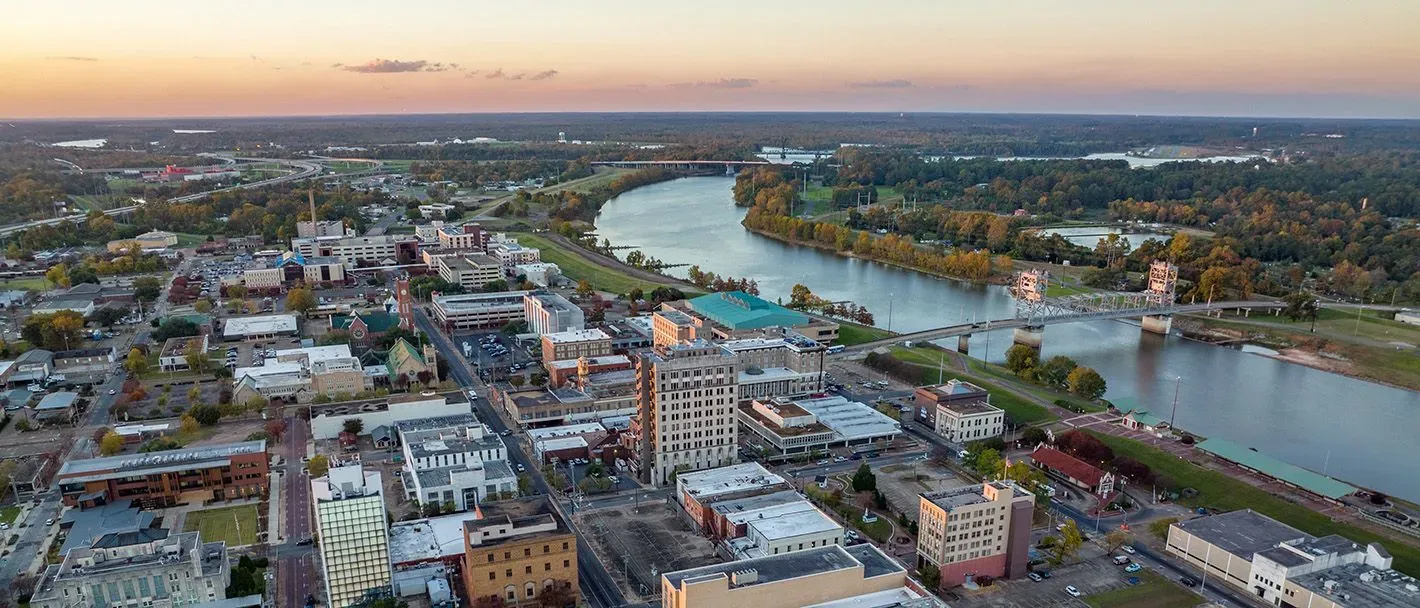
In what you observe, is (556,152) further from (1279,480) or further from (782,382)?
(1279,480)

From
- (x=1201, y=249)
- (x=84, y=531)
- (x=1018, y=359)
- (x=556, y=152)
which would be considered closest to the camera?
(x=84, y=531)

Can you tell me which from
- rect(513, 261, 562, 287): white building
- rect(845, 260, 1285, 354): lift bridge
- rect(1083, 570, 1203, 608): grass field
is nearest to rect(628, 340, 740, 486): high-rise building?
rect(1083, 570, 1203, 608): grass field

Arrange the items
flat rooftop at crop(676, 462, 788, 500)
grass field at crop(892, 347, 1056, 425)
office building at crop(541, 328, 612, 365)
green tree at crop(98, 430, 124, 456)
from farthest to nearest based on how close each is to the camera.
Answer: office building at crop(541, 328, 612, 365), grass field at crop(892, 347, 1056, 425), green tree at crop(98, 430, 124, 456), flat rooftop at crop(676, 462, 788, 500)

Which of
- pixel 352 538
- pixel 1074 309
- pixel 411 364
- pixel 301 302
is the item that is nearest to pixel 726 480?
pixel 352 538

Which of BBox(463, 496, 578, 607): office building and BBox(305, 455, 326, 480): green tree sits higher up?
BBox(463, 496, 578, 607): office building

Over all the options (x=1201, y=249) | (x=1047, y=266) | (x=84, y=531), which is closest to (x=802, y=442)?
(x=84, y=531)

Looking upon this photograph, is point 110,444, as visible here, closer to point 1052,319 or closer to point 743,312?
point 743,312

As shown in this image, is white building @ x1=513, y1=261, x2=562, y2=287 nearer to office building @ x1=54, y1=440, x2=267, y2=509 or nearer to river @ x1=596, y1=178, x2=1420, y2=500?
river @ x1=596, y1=178, x2=1420, y2=500
